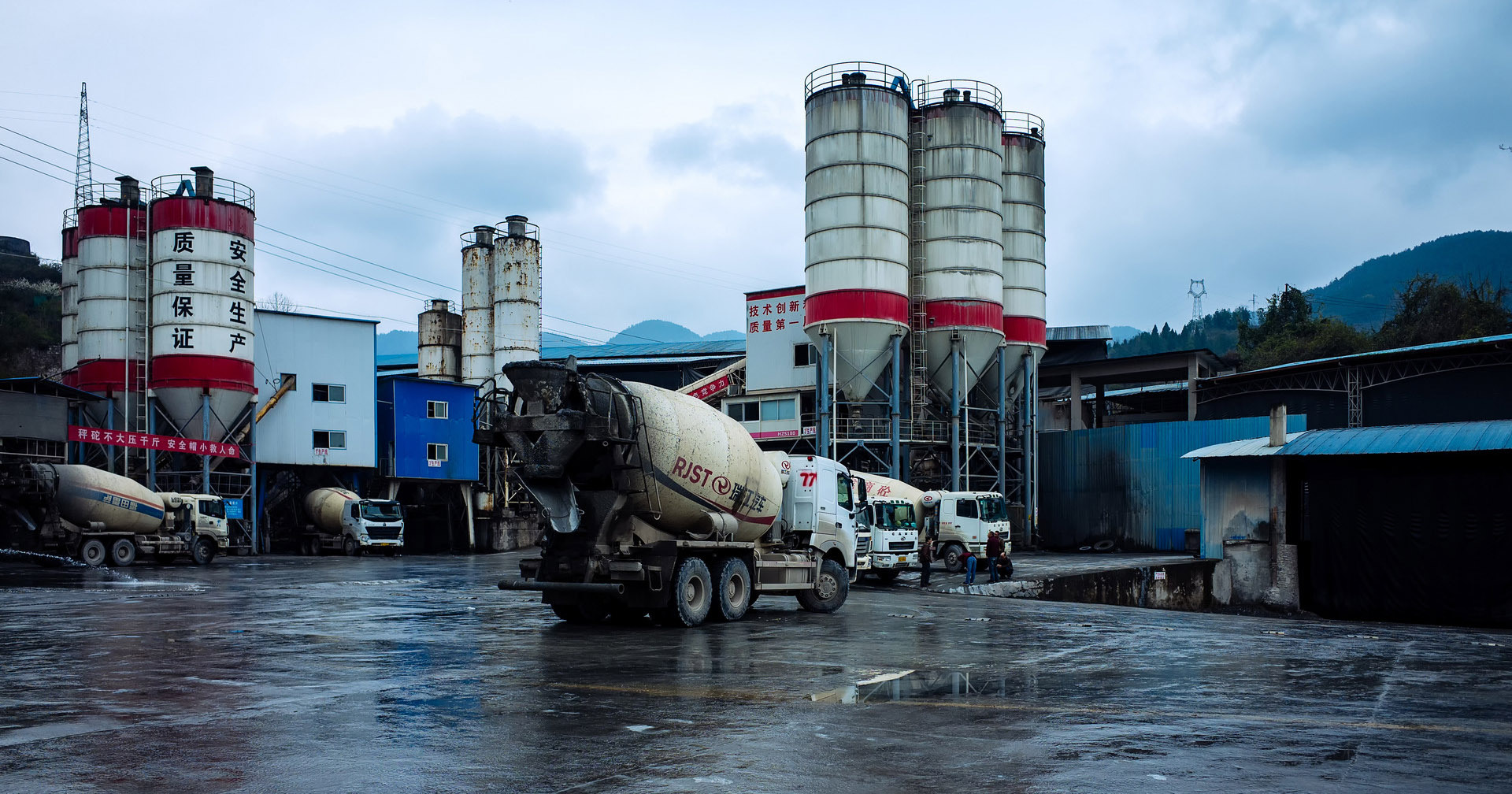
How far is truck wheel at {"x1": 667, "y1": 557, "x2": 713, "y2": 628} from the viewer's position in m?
19.0

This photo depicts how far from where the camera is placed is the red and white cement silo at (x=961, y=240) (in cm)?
5394

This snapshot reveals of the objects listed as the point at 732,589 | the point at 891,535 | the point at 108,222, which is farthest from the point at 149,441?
the point at 732,589

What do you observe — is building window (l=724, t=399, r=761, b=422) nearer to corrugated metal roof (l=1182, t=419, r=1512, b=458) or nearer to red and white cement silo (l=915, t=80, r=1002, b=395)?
red and white cement silo (l=915, t=80, r=1002, b=395)

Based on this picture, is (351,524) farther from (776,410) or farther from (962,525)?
(962,525)

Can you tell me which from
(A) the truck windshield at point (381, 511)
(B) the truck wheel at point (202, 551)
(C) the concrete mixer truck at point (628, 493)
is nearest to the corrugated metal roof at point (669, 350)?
(A) the truck windshield at point (381, 511)

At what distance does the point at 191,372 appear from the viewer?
172ft

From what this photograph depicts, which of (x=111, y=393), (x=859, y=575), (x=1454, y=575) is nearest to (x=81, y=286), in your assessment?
(x=111, y=393)

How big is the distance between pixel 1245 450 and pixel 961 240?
21.1 m

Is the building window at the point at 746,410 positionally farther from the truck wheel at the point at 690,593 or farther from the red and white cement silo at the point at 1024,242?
the truck wheel at the point at 690,593

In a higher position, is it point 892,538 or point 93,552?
point 892,538

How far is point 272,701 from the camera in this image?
10.9 m

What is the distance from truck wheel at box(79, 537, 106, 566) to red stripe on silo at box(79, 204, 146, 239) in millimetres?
20725

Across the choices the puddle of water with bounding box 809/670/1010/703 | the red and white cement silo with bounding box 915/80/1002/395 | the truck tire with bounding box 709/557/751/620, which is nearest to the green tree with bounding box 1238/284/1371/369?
the red and white cement silo with bounding box 915/80/1002/395

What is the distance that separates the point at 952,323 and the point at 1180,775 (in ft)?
154
